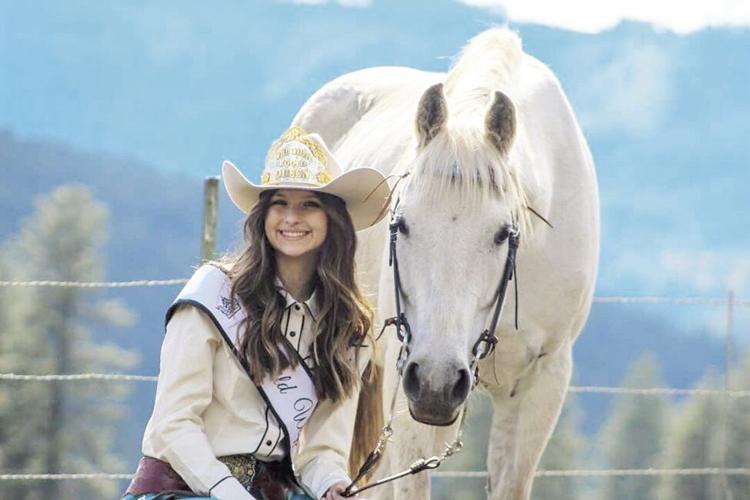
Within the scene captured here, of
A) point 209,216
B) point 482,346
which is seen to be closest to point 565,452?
point 209,216

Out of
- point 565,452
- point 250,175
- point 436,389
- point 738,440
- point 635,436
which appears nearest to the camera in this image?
point 436,389

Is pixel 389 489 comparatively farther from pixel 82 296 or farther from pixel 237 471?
pixel 82 296

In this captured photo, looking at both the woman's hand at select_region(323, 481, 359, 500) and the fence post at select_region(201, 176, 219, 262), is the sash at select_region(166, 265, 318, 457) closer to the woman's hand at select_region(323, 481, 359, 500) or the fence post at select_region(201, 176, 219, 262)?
the woman's hand at select_region(323, 481, 359, 500)

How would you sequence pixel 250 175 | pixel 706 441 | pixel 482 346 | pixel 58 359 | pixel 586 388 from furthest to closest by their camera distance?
pixel 250 175 < pixel 58 359 < pixel 706 441 < pixel 586 388 < pixel 482 346

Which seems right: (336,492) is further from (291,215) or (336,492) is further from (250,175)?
(250,175)

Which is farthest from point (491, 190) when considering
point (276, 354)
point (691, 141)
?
point (691, 141)

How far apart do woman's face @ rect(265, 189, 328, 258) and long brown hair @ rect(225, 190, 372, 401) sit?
1.0 inches

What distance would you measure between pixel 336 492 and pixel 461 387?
359mm

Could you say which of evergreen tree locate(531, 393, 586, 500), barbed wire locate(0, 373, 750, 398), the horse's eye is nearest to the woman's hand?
the horse's eye

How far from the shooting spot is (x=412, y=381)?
2.60 m

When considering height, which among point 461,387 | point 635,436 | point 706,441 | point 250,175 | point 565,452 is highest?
point 250,175

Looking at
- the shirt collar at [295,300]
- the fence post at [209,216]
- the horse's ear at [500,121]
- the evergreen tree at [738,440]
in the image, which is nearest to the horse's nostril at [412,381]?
the shirt collar at [295,300]

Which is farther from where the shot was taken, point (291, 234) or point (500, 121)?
point (500, 121)

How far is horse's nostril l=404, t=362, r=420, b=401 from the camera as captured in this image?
2.58 metres
